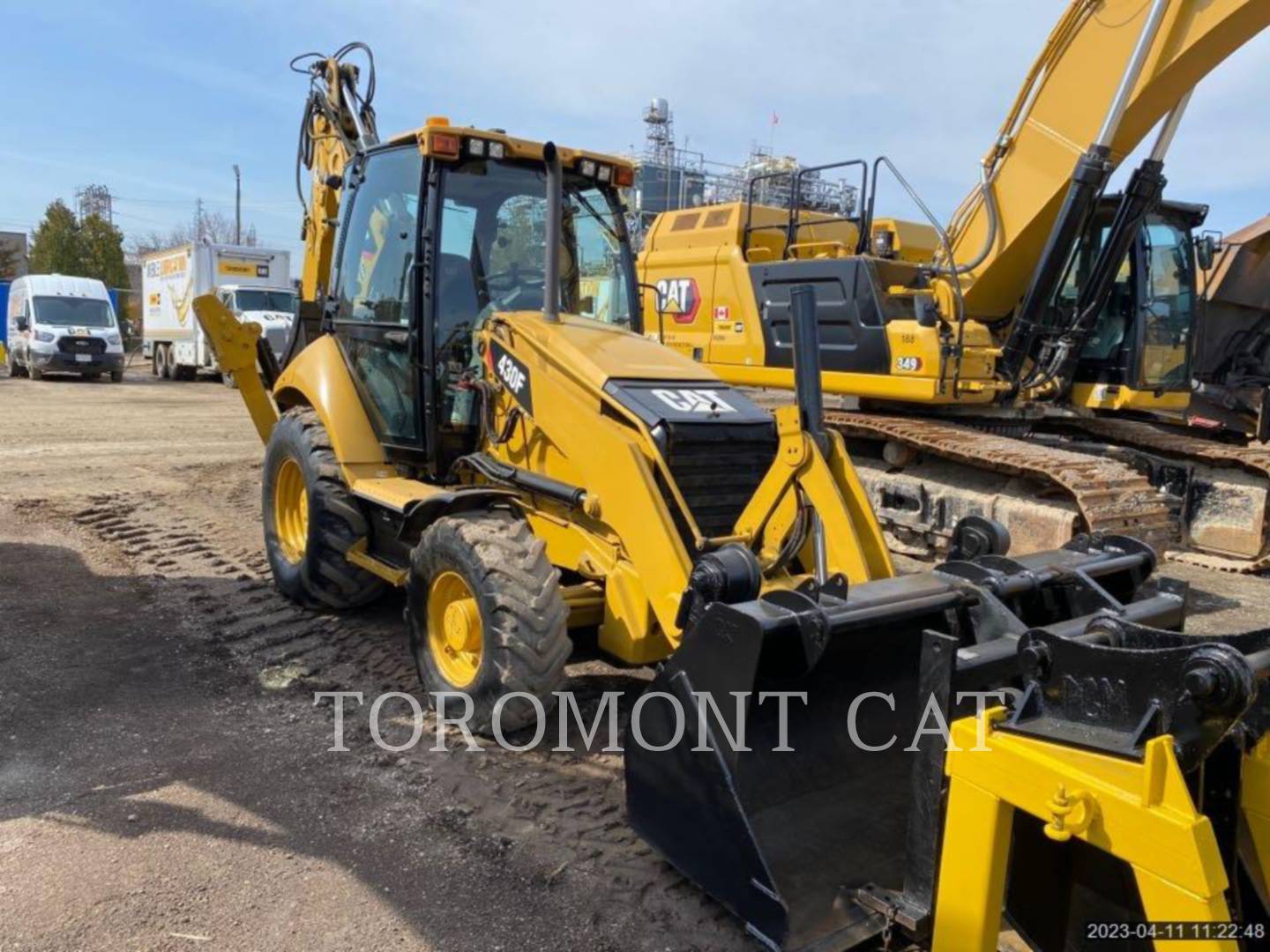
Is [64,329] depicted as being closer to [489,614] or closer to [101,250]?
[101,250]

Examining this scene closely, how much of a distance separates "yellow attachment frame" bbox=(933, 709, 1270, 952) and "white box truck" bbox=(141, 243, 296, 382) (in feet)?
69.2

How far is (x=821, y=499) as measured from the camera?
12.0ft

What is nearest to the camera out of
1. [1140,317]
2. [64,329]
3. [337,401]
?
[337,401]

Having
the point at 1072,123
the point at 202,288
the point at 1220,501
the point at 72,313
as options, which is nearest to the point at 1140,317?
the point at 1220,501

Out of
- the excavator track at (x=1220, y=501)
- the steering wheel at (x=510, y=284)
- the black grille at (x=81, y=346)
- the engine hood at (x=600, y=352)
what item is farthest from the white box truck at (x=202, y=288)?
the engine hood at (x=600, y=352)

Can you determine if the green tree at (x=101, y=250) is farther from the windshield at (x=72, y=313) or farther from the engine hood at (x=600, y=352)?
the engine hood at (x=600, y=352)

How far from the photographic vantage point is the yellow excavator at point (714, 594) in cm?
213

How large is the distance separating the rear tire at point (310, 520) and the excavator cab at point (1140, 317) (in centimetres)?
558

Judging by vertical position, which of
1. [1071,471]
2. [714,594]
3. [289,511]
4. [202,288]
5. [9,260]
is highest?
[9,260]

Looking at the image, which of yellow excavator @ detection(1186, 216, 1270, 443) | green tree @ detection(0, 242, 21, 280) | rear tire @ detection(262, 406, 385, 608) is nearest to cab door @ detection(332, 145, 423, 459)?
rear tire @ detection(262, 406, 385, 608)

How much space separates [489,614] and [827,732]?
1400mm

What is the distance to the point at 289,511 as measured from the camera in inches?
236

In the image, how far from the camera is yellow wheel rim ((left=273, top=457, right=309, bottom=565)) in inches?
231

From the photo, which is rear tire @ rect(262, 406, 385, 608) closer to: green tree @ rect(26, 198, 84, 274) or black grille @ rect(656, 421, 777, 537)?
black grille @ rect(656, 421, 777, 537)
